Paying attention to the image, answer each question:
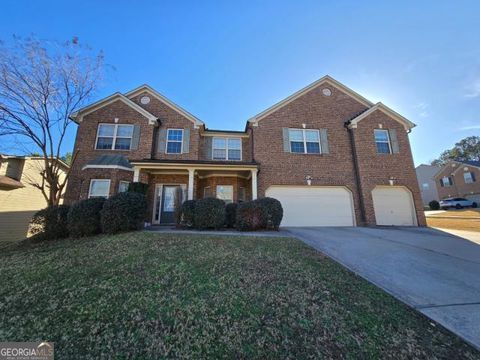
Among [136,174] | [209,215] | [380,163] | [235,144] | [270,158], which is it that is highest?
[235,144]

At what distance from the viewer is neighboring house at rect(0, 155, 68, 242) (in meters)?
12.0

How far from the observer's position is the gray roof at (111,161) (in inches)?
437

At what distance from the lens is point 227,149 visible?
45.5 ft

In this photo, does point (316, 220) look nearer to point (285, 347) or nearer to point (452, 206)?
point (285, 347)

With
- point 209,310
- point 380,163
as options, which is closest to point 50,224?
point 209,310

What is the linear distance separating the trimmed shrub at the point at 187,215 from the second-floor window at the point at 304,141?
7.23m

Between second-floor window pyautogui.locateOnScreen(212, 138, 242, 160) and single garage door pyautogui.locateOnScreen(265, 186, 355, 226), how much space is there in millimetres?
3466

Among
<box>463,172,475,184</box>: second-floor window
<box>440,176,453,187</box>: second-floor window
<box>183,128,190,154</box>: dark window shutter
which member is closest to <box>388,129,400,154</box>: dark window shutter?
<box>183,128,190,154</box>: dark window shutter

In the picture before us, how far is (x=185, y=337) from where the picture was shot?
2666mm

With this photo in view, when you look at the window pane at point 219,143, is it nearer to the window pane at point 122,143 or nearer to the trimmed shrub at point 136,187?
the window pane at point 122,143

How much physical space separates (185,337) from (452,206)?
39945 millimetres

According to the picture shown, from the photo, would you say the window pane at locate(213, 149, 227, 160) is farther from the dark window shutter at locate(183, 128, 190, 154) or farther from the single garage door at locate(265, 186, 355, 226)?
the single garage door at locate(265, 186, 355, 226)

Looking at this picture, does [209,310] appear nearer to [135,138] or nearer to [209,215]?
[209,215]

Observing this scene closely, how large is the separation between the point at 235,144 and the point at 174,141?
3.96m
